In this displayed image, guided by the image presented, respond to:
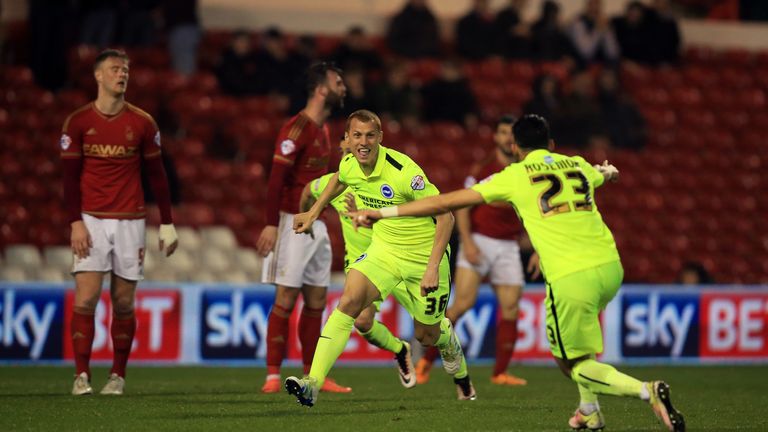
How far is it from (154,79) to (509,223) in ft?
23.9

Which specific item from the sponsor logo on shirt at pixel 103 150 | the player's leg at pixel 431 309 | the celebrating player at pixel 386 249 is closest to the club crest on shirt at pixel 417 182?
the celebrating player at pixel 386 249

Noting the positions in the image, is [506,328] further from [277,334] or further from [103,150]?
[103,150]

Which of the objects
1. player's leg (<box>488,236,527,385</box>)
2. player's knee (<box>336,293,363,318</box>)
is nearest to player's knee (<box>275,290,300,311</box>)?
player's knee (<box>336,293,363,318</box>)

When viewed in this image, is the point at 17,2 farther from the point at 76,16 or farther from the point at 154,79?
the point at 154,79

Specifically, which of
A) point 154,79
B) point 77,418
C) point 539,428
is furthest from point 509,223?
point 154,79

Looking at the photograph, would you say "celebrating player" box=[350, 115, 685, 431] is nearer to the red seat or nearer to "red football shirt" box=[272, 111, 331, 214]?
"red football shirt" box=[272, 111, 331, 214]

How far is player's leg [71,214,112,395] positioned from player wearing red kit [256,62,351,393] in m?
1.27

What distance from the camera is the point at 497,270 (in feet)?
38.2

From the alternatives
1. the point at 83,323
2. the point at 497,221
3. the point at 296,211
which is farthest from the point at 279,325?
the point at 497,221

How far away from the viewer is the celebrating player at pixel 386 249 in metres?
8.38

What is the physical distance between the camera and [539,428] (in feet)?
25.8

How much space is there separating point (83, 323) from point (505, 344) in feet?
12.6

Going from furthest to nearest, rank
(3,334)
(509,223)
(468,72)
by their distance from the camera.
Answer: (468,72) → (3,334) → (509,223)

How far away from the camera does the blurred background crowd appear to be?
54.7ft
